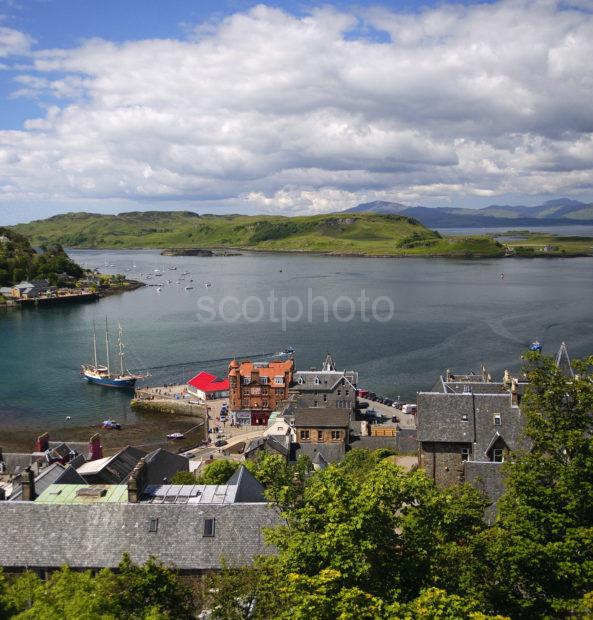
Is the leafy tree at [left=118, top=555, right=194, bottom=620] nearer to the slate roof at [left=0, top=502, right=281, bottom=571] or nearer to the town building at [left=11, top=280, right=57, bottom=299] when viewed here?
the slate roof at [left=0, top=502, right=281, bottom=571]

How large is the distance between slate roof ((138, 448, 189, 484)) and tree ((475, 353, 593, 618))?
23.7 metres

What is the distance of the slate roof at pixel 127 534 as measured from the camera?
1086 inches

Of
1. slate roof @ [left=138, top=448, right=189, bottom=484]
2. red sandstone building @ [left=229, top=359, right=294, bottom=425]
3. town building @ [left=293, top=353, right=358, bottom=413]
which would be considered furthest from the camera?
red sandstone building @ [left=229, top=359, right=294, bottom=425]

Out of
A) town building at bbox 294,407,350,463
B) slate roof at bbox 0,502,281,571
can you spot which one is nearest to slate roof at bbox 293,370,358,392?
town building at bbox 294,407,350,463

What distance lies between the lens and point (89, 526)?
93.5ft

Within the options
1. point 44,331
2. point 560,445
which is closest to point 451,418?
point 560,445

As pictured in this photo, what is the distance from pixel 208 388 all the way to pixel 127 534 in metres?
57.7

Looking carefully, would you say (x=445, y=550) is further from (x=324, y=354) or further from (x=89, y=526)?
(x=324, y=354)

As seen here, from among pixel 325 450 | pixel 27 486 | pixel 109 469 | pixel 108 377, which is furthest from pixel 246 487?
pixel 108 377

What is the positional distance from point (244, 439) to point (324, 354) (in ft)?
142

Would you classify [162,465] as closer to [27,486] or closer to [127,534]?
[27,486]

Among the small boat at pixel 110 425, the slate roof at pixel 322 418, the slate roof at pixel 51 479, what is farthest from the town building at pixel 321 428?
the small boat at pixel 110 425

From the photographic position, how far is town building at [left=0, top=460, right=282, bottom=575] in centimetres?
2756

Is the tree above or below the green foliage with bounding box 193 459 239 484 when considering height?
above
